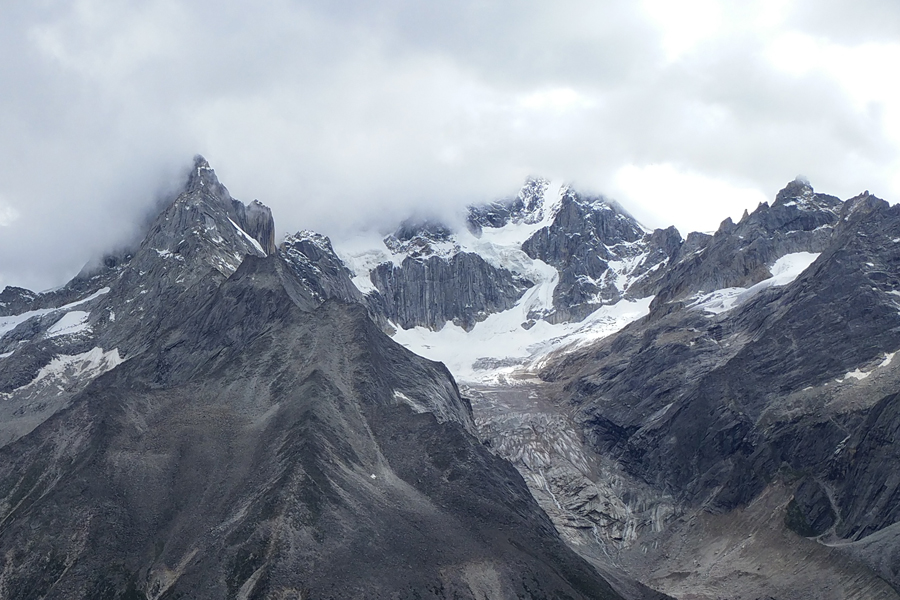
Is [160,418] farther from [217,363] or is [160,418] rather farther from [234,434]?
[217,363]

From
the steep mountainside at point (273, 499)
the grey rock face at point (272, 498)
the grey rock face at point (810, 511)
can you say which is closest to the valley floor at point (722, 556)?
the grey rock face at point (810, 511)

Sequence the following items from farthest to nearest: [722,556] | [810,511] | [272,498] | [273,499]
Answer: [722,556] → [810,511] → [272,498] → [273,499]

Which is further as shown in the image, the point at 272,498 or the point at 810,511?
the point at 810,511

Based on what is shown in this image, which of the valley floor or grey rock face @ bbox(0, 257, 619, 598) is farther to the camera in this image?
the valley floor

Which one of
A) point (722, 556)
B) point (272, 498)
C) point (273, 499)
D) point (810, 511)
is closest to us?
point (273, 499)

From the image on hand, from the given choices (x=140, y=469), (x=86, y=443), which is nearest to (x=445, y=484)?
(x=140, y=469)

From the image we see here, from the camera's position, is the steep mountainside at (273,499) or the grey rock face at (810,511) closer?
the steep mountainside at (273,499)

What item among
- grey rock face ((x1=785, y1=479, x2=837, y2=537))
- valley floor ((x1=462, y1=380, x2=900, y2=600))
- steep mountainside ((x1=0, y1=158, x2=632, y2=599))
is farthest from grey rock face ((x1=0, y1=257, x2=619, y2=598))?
grey rock face ((x1=785, y1=479, x2=837, y2=537))

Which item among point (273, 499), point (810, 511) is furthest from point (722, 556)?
point (273, 499)

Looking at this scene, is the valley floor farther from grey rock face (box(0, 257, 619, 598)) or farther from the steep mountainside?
grey rock face (box(0, 257, 619, 598))

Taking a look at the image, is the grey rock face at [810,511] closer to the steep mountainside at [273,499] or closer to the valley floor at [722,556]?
the valley floor at [722,556]

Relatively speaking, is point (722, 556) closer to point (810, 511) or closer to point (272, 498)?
point (810, 511)
